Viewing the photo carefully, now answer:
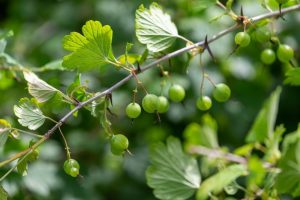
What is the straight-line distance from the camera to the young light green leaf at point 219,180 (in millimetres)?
895

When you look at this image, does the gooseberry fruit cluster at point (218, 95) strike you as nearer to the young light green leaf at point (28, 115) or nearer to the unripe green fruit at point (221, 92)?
the unripe green fruit at point (221, 92)

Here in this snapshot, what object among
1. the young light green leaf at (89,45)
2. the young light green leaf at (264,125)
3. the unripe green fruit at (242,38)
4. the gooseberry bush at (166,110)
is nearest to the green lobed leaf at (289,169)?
the gooseberry bush at (166,110)

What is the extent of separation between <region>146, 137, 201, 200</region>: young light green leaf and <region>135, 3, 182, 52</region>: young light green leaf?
230mm

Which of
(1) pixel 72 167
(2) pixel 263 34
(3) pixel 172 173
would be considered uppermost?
(2) pixel 263 34

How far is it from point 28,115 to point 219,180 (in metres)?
0.35

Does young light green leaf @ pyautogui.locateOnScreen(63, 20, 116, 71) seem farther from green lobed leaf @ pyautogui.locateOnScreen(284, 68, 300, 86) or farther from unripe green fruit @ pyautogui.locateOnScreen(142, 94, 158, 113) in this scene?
green lobed leaf @ pyautogui.locateOnScreen(284, 68, 300, 86)

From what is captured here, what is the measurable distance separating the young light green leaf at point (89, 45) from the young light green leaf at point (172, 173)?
266 millimetres

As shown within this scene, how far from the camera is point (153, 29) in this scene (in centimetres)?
114

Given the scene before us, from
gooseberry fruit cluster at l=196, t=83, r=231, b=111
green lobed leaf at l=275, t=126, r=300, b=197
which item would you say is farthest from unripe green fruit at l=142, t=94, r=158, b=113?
green lobed leaf at l=275, t=126, r=300, b=197

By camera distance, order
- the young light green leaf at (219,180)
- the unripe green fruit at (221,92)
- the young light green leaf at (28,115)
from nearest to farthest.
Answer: the young light green leaf at (219,180), the young light green leaf at (28,115), the unripe green fruit at (221,92)

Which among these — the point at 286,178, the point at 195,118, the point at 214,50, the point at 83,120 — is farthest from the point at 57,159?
the point at 286,178

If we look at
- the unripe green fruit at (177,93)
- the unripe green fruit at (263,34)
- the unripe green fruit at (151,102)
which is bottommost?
the unripe green fruit at (177,93)

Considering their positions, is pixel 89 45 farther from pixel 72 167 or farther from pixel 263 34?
pixel 263 34

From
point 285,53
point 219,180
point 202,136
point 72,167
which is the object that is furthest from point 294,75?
point 72,167
